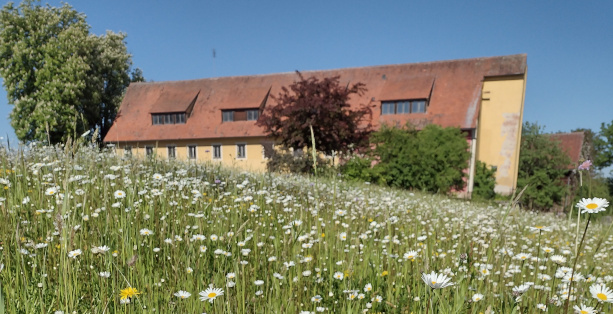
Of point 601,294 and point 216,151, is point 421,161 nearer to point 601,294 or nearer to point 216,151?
point 216,151

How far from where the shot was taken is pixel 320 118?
56.6ft

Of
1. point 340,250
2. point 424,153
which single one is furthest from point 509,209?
point 424,153

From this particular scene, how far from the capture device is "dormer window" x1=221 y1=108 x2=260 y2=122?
26.4 m

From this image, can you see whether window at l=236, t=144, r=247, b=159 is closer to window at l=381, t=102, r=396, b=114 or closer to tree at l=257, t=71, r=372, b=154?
tree at l=257, t=71, r=372, b=154

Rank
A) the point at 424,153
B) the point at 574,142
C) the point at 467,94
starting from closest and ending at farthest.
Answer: the point at 424,153 → the point at 467,94 → the point at 574,142

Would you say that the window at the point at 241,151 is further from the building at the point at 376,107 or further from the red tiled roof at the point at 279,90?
the red tiled roof at the point at 279,90

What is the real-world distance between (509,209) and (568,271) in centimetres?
84

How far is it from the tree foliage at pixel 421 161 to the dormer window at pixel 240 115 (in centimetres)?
1038

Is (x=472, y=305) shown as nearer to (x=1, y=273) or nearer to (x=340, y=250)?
(x=340, y=250)

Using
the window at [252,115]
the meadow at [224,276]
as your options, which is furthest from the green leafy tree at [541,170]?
the meadow at [224,276]

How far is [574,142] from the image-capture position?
3644 cm

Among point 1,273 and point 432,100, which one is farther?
point 432,100

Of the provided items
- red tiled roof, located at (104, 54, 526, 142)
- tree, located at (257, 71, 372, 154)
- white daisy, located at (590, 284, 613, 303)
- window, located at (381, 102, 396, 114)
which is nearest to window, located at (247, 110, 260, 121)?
red tiled roof, located at (104, 54, 526, 142)

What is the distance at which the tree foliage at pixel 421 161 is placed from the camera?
59.4 feet
